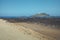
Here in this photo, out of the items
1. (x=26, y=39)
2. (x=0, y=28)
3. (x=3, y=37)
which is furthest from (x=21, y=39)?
(x=0, y=28)

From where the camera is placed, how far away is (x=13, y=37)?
564 centimetres

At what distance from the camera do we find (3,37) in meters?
5.45

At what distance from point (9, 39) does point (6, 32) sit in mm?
566

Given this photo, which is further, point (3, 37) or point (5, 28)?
point (5, 28)

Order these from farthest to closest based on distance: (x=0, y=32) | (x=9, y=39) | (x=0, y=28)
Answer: (x=0, y=28) → (x=0, y=32) → (x=9, y=39)

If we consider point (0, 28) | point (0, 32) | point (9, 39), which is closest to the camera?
point (9, 39)

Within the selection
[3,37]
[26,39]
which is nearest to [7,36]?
[3,37]

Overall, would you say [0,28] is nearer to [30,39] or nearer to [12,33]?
[12,33]

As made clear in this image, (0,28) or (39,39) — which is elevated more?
(0,28)

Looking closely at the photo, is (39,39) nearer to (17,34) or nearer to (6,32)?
(17,34)

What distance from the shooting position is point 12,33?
600cm

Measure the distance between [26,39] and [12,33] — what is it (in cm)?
57

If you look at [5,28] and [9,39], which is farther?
[5,28]

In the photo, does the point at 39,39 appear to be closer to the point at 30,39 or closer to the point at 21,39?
the point at 30,39
